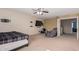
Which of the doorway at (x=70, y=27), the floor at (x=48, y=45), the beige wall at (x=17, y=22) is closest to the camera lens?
the beige wall at (x=17, y=22)

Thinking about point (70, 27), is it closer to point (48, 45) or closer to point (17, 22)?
point (48, 45)

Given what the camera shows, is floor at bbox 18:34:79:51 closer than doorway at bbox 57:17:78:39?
Yes

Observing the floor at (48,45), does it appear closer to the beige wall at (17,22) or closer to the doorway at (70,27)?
the doorway at (70,27)

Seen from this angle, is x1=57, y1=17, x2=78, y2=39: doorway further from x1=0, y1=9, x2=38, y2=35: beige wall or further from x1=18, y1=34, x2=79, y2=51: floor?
x1=0, y1=9, x2=38, y2=35: beige wall

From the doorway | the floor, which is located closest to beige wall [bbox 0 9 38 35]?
the floor

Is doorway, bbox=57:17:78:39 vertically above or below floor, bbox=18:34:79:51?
above

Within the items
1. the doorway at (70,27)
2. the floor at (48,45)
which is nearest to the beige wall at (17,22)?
the floor at (48,45)

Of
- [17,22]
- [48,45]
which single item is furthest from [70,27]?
[17,22]
